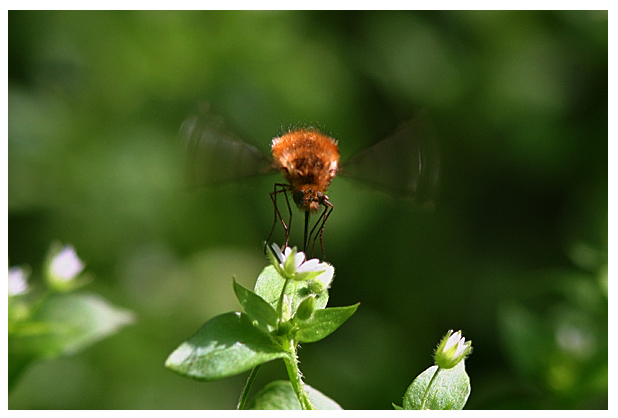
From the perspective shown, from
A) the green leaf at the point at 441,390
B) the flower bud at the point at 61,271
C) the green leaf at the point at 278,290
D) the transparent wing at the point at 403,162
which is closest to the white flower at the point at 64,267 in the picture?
the flower bud at the point at 61,271

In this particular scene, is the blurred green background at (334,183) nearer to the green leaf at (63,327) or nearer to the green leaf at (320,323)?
the green leaf at (63,327)

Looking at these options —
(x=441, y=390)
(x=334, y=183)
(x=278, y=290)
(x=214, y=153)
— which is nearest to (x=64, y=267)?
(x=214, y=153)

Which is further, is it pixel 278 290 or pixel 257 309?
pixel 278 290

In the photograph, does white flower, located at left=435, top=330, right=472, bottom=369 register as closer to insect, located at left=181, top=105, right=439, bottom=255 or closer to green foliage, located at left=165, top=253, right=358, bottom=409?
green foliage, located at left=165, top=253, right=358, bottom=409

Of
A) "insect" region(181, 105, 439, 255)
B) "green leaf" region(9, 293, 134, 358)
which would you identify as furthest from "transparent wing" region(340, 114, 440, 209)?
"green leaf" region(9, 293, 134, 358)

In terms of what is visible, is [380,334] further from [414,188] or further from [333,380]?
[414,188]

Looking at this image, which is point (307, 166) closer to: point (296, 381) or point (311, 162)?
point (311, 162)

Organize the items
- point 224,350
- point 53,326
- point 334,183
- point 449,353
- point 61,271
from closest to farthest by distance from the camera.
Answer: point 224,350, point 449,353, point 53,326, point 61,271, point 334,183
